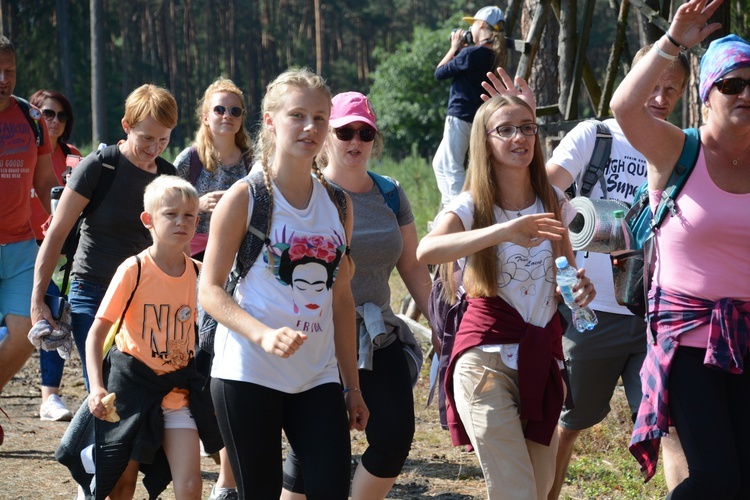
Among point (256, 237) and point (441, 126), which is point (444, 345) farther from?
point (441, 126)

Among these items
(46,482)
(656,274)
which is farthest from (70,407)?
(656,274)

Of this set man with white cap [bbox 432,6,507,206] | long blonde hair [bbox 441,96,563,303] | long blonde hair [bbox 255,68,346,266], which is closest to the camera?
long blonde hair [bbox 255,68,346,266]

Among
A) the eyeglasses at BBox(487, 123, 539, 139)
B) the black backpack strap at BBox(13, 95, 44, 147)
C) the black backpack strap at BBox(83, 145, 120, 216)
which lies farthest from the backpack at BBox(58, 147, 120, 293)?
the eyeglasses at BBox(487, 123, 539, 139)

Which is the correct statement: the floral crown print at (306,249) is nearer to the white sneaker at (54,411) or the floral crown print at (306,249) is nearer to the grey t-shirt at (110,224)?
the grey t-shirt at (110,224)

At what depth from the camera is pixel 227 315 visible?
317cm

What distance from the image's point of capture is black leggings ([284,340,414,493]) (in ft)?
13.5

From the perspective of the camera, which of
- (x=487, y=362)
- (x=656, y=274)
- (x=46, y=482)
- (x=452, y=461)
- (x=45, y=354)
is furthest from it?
(x=45, y=354)

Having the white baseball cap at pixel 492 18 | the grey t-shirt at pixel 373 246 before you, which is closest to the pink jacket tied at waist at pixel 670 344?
the grey t-shirt at pixel 373 246

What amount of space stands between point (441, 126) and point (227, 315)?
3685 cm

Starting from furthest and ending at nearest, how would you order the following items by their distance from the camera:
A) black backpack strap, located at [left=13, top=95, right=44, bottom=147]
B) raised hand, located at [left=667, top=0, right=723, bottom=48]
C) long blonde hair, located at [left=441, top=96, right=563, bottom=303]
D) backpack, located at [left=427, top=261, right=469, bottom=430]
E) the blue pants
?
black backpack strap, located at [left=13, top=95, right=44, bottom=147] < the blue pants < backpack, located at [left=427, top=261, right=469, bottom=430] < long blonde hair, located at [left=441, top=96, right=563, bottom=303] < raised hand, located at [left=667, top=0, right=723, bottom=48]

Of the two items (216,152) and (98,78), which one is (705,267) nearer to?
(216,152)

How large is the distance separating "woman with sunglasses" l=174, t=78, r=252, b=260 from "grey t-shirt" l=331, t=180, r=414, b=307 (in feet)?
4.12

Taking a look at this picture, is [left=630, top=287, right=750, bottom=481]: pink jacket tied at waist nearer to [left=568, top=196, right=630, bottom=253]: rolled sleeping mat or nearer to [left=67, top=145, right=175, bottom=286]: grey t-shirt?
[left=568, top=196, right=630, bottom=253]: rolled sleeping mat

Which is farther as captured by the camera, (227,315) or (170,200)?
(170,200)
